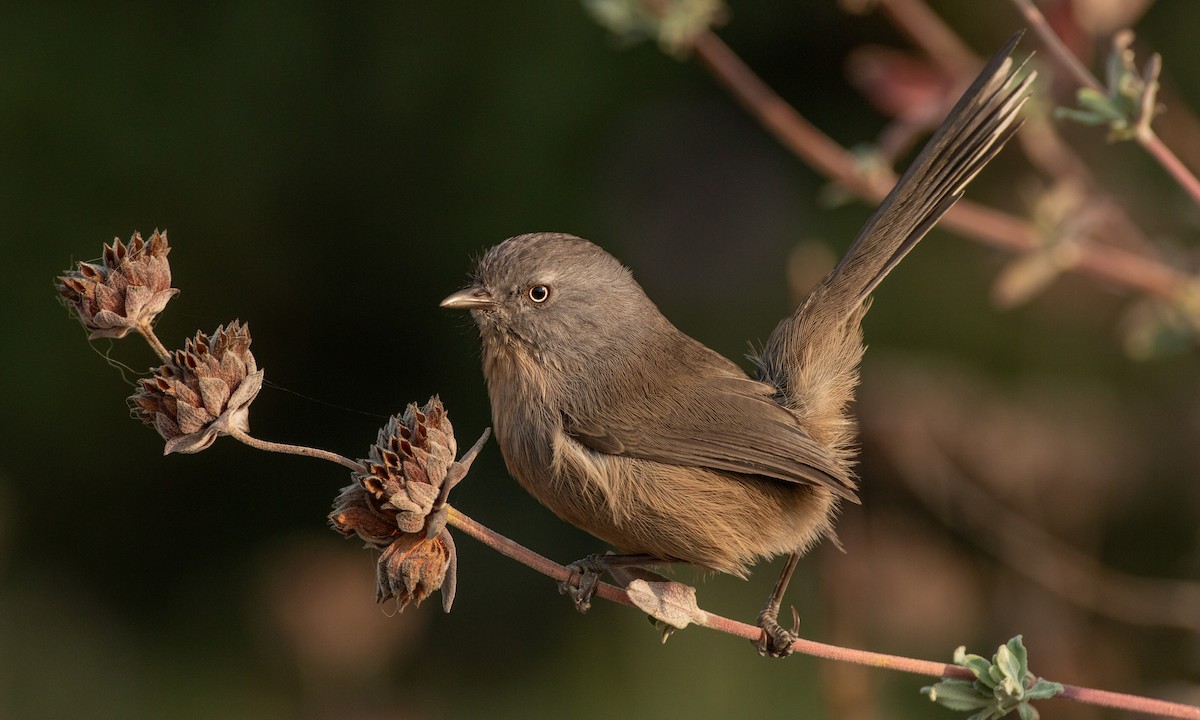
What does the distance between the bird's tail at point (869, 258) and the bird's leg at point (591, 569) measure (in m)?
0.62

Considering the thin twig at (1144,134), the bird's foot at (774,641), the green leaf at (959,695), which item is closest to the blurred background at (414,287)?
the bird's foot at (774,641)

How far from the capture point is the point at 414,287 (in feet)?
22.0

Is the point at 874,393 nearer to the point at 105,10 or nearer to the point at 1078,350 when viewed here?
the point at 1078,350

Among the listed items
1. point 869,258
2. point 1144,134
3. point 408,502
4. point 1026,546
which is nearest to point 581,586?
point 408,502

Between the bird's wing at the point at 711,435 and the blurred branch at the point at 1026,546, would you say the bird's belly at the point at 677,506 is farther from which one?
the blurred branch at the point at 1026,546

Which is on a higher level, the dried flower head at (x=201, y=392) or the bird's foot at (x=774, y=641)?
the bird's foot at (x=774, y=641)

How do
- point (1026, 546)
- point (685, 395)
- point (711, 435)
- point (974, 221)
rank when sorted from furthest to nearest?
point (1026, 546), point (974, 221), point (685, 395), point (711, 435)

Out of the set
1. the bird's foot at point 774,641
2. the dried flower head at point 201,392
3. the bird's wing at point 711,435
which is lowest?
the dried flower head at point 201,392

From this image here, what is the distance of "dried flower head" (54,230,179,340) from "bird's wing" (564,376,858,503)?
1.18 meters

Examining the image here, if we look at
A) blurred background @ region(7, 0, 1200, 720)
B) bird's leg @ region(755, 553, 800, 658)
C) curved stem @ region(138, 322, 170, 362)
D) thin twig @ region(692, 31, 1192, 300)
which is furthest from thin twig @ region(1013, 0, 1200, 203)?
blurred background @ region(7, 0, 1200, 720)

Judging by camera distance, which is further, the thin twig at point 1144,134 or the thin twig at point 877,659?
the thin twig at point 1144,134

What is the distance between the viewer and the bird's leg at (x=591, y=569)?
8.29 feet

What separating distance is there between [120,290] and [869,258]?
193cm

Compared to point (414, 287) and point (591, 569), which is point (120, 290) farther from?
point (414, 287)
